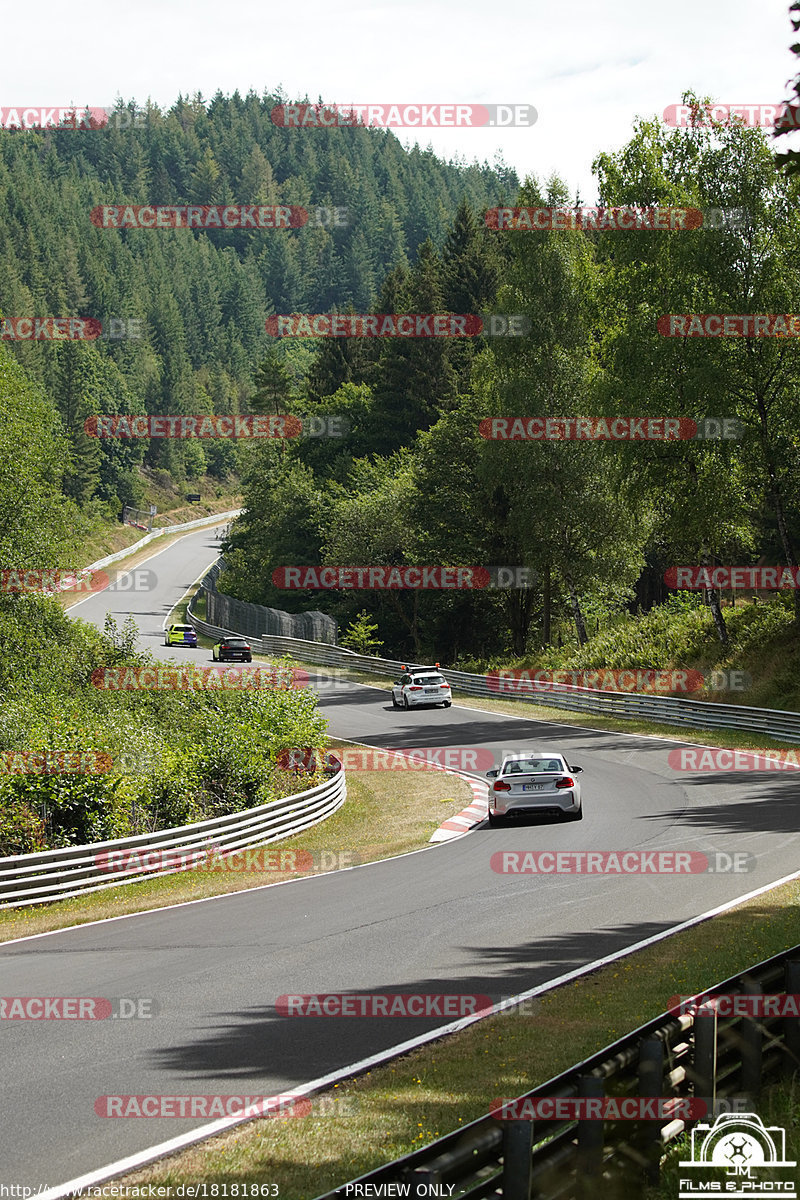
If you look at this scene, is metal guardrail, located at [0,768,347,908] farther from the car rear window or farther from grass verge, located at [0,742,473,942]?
the car rear window

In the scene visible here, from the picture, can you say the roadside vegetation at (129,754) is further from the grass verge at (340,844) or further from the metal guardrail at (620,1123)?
the metal guardrail at (620,1123)

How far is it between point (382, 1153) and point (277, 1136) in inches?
28.4

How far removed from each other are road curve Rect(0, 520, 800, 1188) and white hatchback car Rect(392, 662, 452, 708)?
19.3 m

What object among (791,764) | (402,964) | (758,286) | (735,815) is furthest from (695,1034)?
(758,286)

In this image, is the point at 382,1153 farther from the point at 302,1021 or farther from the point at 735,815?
the point at 735,815

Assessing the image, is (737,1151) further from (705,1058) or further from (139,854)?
(139,854)

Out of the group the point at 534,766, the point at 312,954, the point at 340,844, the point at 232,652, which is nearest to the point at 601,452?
the point at 534,766

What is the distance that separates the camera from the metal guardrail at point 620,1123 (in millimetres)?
5203

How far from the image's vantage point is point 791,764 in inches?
1033

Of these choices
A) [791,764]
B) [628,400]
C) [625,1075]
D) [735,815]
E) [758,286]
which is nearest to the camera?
[625,1075]

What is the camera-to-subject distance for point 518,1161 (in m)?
5.19

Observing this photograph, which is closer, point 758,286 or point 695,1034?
point 695,1034

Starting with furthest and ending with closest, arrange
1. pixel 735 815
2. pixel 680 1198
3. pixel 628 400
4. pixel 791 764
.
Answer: pixel 628 400
pixel 791 764
pixel 735 815
pixel 680 1198

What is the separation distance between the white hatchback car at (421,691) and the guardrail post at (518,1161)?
36.8m
